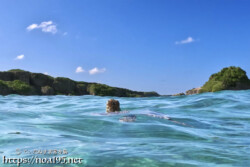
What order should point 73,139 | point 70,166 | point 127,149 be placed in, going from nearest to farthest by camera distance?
1. point 70,166
2. point 127,149
3. point 73,139

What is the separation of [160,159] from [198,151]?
29.9 inches

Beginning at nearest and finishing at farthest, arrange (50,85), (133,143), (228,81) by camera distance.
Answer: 1. (133,143)
2. (228,81)
3. (50,85)

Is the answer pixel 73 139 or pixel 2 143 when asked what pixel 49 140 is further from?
pixel 2 143

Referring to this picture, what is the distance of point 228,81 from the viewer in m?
30.2

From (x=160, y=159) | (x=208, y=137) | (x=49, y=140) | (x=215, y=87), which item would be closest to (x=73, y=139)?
(x=49, y=140)

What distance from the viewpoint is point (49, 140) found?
13.8 feet

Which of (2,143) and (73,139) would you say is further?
(73,139)

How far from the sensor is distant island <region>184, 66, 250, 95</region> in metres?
29.8

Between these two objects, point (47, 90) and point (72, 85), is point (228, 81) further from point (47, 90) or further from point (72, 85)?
point (47, 90)

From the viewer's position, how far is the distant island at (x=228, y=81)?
29.8 meters

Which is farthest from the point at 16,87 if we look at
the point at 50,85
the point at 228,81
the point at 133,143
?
the point at 133,143

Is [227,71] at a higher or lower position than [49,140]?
higher

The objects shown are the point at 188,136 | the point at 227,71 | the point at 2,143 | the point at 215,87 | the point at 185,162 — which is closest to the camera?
the point at 185,162

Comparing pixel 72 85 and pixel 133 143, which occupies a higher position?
pixel 72 85
